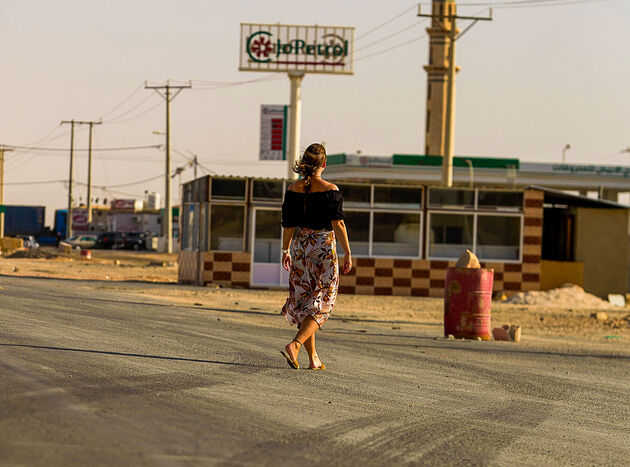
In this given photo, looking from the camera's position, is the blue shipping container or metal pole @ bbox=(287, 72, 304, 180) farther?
the blue shipping container

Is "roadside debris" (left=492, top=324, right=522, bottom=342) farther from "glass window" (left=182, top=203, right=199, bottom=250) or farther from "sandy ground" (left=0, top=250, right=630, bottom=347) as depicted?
"glass window" (left=182, top=203, right=199, bottom=250)

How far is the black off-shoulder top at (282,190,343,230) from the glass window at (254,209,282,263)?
19.5 meters

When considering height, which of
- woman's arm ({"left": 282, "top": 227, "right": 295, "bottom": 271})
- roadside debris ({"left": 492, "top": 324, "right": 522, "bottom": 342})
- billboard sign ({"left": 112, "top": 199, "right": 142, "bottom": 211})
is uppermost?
billboard sign ({"left": 112, "top": 199, "right": 142, "bottom": 211})

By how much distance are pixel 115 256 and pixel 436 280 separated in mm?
37942

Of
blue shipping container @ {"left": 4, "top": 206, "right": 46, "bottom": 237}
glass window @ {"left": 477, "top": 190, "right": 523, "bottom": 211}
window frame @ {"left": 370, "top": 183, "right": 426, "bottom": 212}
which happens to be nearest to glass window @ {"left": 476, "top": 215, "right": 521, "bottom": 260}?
glass window @ {"left": 477, "top": 190, "right": 523, "bottom": 211}

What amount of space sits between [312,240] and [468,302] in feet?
22.6

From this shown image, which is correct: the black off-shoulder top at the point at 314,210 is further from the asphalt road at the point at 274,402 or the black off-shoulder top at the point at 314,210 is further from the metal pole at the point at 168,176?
the metal pole at the point at 168,176

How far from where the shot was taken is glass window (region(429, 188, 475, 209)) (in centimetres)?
2752

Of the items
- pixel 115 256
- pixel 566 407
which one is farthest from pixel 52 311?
pixel 115 256

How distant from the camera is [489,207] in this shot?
1083 inches

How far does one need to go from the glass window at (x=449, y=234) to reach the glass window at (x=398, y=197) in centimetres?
65

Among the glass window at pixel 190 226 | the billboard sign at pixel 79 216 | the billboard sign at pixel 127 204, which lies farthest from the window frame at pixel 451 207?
the billboard sign at pixel 127 204

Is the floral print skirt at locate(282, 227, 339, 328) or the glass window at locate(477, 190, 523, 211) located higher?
the glass window at locate(477, 190, 523, 211)

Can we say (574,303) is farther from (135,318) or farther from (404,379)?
(404,379)
